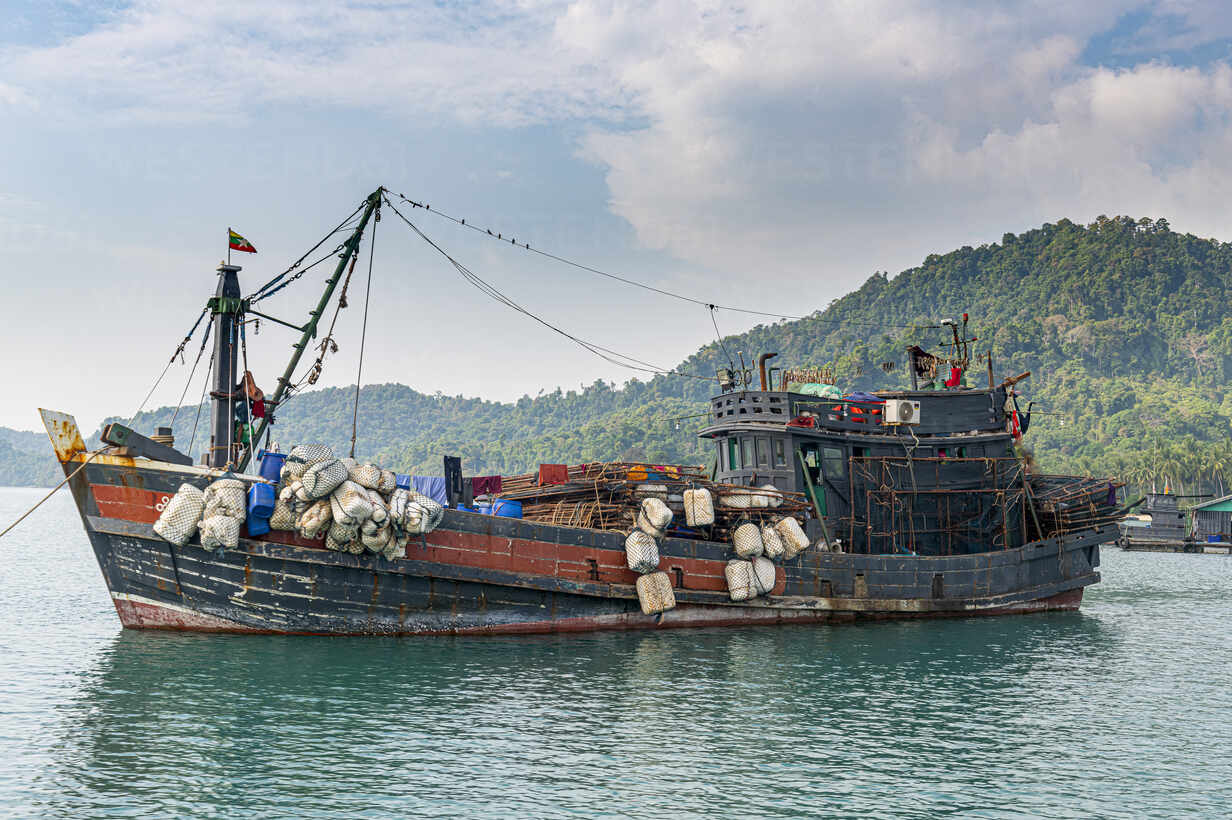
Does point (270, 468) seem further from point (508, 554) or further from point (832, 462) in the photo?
point (832, 462)

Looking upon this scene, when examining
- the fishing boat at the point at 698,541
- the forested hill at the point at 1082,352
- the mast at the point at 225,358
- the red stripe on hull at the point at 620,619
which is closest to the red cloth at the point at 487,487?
the fishing boat at the point at 698,541

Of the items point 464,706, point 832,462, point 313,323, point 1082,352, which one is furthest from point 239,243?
point 1082,352

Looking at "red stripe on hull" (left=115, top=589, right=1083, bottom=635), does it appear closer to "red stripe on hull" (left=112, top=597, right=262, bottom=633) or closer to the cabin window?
"red stripe on hull" (left=112, top=597, right=262, bottom=633)

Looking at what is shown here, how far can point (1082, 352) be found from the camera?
155m

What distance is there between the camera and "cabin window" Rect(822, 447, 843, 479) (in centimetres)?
2594

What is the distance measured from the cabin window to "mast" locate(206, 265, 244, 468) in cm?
1540

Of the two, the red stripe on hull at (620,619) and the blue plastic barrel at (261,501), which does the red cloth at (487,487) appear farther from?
the blue plastic barrel at (261,501)

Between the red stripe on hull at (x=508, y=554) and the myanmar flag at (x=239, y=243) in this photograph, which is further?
the myanmar flag at (x=239, y=243)

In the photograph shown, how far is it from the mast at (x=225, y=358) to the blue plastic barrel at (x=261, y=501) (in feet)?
8.45

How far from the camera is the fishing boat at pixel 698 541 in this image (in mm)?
19094

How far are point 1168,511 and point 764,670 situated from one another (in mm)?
72836

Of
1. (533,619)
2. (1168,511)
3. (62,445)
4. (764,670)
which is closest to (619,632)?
(533,619)

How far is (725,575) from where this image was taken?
76.0ft

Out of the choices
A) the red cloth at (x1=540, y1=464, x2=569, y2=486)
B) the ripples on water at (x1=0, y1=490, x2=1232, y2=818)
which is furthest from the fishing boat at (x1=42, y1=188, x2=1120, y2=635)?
the red cloth at (x1=540, y1=464, x2=569, y2=486)
